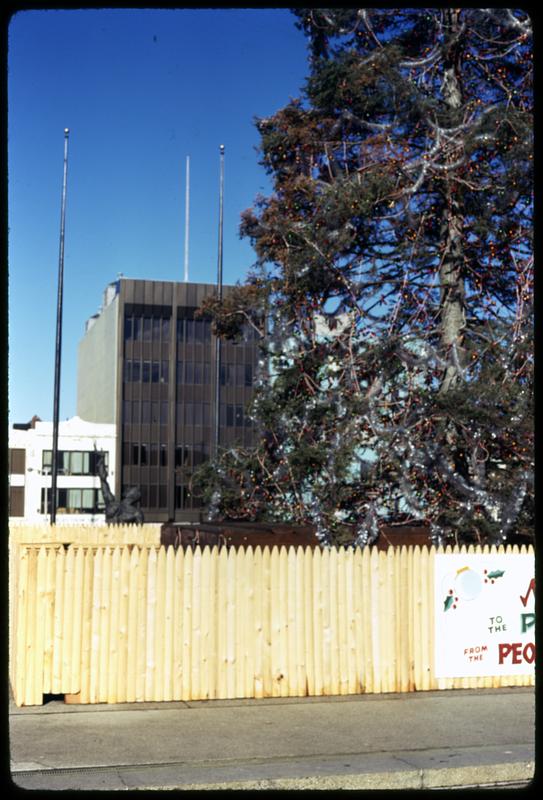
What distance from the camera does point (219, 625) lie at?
11.0m

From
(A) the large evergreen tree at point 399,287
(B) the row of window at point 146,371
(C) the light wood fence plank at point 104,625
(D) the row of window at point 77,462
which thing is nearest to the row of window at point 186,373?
(B) the row of window at point 146,371

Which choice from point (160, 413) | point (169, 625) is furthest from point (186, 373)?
point (169, 625)

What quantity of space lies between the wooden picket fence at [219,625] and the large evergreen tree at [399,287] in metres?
4.64

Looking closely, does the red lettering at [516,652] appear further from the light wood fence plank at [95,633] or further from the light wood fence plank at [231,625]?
the light wood fence plank at [95,633]

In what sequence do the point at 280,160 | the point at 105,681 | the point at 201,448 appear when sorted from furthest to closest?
the point at 201,448, the point at 280,160, the point at 105,681

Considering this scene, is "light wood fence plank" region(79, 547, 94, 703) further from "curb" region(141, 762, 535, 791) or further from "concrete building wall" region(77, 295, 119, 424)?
"concrete building wall" region(77, 295, 119, 424)

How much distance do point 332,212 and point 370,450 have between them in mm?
4060

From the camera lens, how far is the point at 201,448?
84000 millimetres

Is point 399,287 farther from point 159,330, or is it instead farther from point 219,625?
point 159,330

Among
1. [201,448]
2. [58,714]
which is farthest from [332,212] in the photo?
[201,448]

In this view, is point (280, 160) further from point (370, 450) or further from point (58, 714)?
point (58, 714)

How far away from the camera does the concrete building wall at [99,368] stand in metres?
87.1

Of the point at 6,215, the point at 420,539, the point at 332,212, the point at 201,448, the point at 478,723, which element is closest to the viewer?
the point at 6,215

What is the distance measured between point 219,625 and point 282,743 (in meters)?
2.49
